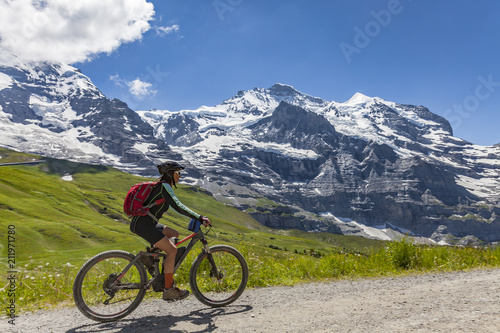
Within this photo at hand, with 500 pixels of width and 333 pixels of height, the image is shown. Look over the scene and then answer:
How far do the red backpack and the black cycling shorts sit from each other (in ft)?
0.59

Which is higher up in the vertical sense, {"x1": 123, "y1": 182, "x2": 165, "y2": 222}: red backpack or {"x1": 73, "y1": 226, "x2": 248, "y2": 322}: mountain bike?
{"x1": 123, "y1": 182, "x2": 165, "y2": 222}: red backpack

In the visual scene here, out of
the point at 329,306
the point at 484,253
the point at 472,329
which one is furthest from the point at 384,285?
the point at 484,253

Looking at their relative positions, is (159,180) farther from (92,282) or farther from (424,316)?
(424,316)

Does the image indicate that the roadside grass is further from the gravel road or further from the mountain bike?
the mountain bike

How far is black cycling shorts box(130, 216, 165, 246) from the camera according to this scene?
8.49 metres

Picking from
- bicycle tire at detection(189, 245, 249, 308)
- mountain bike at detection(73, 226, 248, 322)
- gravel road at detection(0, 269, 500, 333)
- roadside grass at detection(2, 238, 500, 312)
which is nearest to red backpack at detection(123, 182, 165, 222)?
mountain bike at detection(73, 226, 248, 322)

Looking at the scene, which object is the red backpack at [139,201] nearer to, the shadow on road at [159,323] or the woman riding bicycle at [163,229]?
the woman riding bicycle at [163,229]

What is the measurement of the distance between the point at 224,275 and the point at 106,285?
10.7 ft

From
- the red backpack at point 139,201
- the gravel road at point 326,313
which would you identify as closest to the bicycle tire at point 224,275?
the gravel road at point 326,313

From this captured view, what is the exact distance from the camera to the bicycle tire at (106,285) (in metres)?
8.27

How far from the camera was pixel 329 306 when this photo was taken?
28.6ft

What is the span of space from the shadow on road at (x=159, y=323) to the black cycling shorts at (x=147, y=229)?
6.10 feet

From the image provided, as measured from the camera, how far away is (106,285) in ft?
28.0

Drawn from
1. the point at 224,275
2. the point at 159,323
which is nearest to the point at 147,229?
the point at 159,323
